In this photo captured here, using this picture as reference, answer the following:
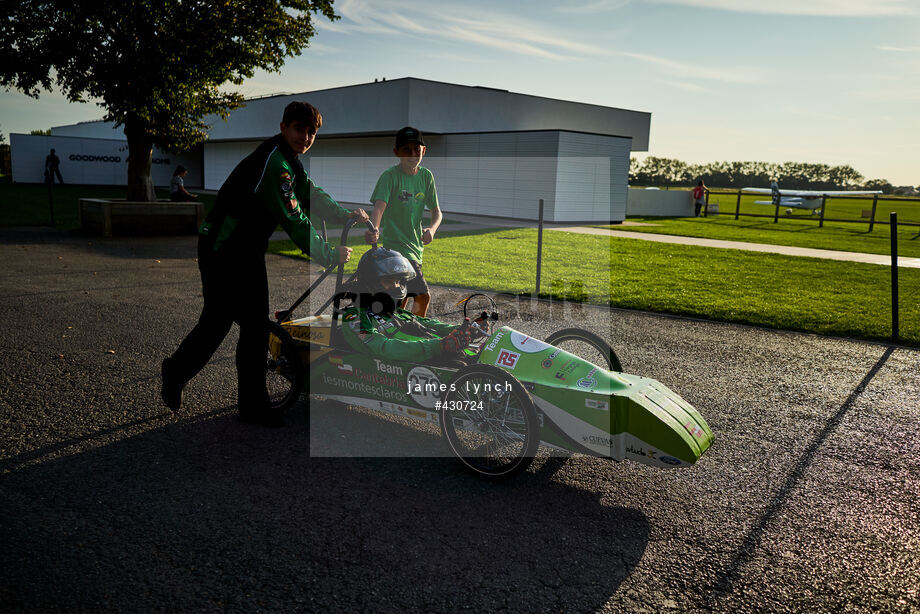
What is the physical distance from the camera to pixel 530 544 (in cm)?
309

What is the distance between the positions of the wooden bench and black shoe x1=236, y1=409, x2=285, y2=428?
1323cm

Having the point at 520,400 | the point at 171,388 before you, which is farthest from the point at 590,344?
the point at 171,388

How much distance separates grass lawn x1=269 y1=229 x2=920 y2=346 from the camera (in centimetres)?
835

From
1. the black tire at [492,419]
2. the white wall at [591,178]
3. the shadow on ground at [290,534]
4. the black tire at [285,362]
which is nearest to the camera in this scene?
the shadow on ground at [290,534]

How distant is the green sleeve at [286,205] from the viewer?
13.1ft

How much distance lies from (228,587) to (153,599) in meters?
0.28

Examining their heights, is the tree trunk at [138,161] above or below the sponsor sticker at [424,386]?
above

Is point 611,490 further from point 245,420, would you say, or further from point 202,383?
point 202,383

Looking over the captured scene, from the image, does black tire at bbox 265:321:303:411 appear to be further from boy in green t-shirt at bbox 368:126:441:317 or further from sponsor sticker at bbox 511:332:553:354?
sponsor sticker at bbox 511:332:553:354

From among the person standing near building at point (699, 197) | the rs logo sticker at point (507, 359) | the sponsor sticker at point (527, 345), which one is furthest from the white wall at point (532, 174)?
the rs logo sticker at point (507, 359)

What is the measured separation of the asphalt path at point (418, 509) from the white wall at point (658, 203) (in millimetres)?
27957

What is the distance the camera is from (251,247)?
4.13 metres

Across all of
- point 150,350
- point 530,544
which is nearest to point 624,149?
point 150,350

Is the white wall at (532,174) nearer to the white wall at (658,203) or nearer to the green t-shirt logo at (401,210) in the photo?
the white wall at (658,203)
